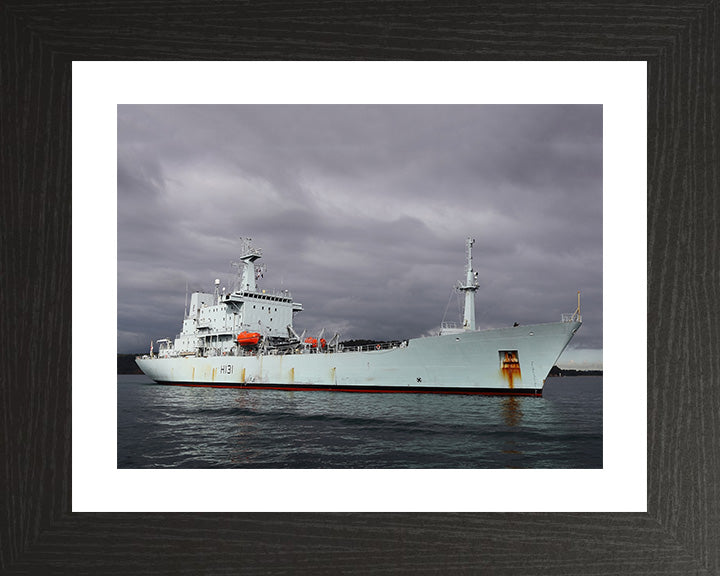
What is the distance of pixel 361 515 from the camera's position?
97.3 inches

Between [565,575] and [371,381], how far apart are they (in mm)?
7499

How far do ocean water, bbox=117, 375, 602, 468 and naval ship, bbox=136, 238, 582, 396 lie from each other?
1.00 feet

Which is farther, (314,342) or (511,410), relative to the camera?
(314,342)

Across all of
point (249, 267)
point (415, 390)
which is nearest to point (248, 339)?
point (249, 267)

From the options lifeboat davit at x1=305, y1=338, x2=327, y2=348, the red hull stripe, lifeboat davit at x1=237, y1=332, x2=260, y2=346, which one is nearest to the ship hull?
the red hull stripe

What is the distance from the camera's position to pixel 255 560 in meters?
2.45

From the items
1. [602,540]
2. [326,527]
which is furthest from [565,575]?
[326,527]

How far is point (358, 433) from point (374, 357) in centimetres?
346

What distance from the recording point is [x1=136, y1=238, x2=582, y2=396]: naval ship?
363 inches

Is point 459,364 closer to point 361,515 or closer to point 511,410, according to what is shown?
point 511,410

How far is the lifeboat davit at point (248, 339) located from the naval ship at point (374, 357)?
2 centimetres

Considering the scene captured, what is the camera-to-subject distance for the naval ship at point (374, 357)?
→ 30.2ft

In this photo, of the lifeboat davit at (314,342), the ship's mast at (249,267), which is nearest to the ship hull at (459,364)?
the lifeboat davit at (314,342)

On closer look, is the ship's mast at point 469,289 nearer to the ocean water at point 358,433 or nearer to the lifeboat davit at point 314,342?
the ocean water at point 358,433
